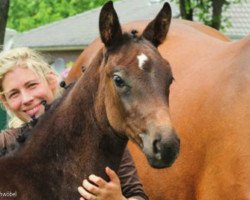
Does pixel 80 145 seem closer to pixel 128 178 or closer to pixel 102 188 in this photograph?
pixel 102 188

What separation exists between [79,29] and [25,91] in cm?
2215

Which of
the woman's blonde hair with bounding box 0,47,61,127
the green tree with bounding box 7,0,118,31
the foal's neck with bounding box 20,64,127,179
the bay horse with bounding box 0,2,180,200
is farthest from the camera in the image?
the green tree with bounding box 7,0,118,31

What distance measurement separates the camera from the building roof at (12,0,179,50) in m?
23.8

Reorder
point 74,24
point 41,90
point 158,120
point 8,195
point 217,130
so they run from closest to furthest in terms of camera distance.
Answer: point 158,120 → point 8,195 → point 41,90 → point 217,130 → point 74,24

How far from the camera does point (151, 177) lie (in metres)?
4.80

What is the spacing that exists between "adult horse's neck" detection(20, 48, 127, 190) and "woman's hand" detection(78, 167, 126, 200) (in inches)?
2.6

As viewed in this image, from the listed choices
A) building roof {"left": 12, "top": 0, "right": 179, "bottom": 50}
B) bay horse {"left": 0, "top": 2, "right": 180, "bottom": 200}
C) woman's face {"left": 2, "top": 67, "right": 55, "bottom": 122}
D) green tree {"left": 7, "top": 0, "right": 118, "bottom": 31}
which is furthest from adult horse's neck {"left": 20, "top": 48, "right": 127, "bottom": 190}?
green tree {"left": 7, "top": 0, "right": 118, "bottom": 31}

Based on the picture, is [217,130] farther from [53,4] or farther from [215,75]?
[53,4]

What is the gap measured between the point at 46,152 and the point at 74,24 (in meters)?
24.2

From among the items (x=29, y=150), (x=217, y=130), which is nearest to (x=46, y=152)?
(x=29, y=150)

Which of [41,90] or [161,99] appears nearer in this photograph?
[161,99]

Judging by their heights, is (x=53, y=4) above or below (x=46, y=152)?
below

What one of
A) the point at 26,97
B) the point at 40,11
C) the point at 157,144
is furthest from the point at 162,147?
the point at 40,11

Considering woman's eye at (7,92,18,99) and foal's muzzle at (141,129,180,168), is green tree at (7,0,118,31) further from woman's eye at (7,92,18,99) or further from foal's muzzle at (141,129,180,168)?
foal's muzzle at (141,129,180,168)
